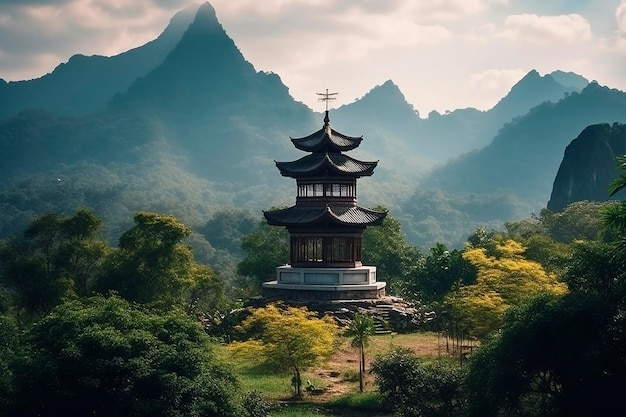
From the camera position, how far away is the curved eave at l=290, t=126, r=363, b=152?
38.5 m

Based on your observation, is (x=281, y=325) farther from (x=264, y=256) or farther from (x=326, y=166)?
(x=264, y=256)

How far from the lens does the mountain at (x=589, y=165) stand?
86.7 metres

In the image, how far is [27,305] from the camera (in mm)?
33688

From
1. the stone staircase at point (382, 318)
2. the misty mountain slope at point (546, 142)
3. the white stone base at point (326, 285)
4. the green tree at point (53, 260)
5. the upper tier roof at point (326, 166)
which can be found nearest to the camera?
the green tree at point (53, 260)

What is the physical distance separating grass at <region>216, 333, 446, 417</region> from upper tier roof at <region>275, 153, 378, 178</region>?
880 cm

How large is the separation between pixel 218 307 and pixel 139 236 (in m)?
6.10

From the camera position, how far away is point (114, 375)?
17734mm

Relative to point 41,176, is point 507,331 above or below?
below

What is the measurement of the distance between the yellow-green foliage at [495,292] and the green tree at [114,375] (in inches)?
408

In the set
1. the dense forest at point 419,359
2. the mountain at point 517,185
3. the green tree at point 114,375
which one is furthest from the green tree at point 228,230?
the green tree at point 114,375

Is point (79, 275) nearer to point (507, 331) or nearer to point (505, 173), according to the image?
point (507, 331)

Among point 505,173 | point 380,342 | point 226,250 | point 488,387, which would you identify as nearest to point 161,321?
point 488,387

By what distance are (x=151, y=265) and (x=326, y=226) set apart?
28.0ft

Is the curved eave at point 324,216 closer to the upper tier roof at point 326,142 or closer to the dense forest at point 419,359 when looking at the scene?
the upper tier roof at point 326,142
